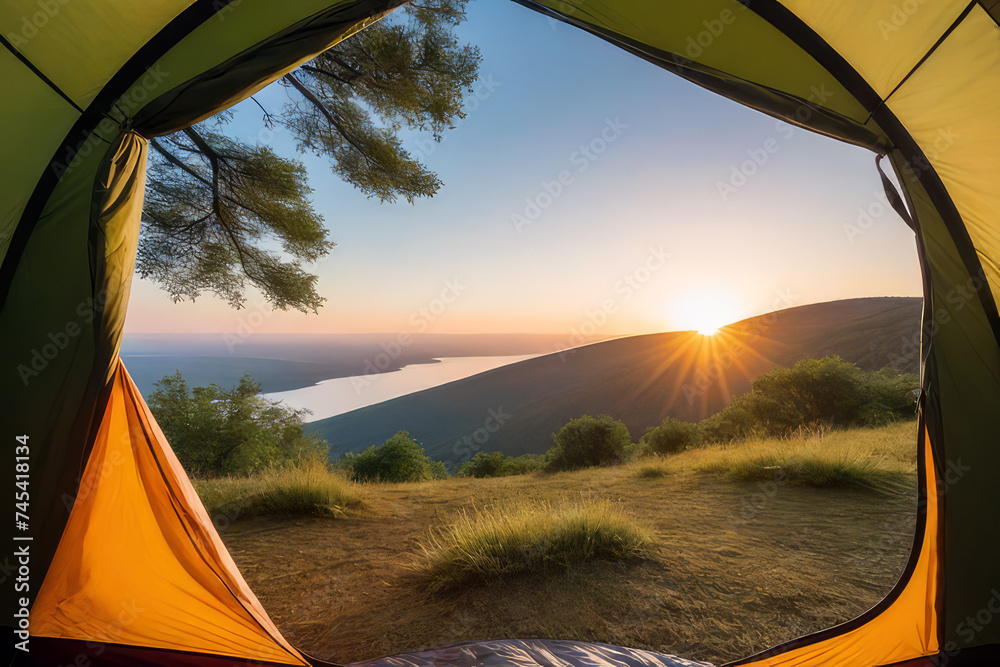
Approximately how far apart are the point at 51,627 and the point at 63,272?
1665 mm

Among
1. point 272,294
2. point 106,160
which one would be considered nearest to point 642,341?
point 272,294

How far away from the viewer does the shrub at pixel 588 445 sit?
44.5 ft

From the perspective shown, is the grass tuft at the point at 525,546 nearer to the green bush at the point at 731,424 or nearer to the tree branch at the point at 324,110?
the tree branch at the point at 324,110

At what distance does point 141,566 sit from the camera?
2.09 m

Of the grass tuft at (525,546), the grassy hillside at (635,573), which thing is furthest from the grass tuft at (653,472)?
the grass tuft at (525,546)

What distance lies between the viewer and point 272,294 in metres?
6.51

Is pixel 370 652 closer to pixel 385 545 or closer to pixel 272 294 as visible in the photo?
pixel 385 545

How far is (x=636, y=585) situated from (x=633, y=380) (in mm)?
44811

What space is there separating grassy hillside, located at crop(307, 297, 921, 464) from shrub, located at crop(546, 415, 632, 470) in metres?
15.1

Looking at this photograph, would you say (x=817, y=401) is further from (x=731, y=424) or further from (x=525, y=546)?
(x=525, y=546)

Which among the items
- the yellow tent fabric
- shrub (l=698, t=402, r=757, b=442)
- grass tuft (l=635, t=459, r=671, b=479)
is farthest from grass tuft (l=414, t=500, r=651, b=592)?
shrub (l=698, t=402, r=757, b=442)

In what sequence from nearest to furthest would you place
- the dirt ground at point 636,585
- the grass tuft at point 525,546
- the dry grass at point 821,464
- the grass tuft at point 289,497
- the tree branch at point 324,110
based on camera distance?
the dirt ground at point 636,585 < the grass tuft at point 525,546 < the grass tuft at point 289,497 < the dry grass at point 821,464 < the tree branch at point 324,110

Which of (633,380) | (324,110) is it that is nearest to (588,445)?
(324,110)

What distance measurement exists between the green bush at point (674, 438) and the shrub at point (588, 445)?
1153 mm
